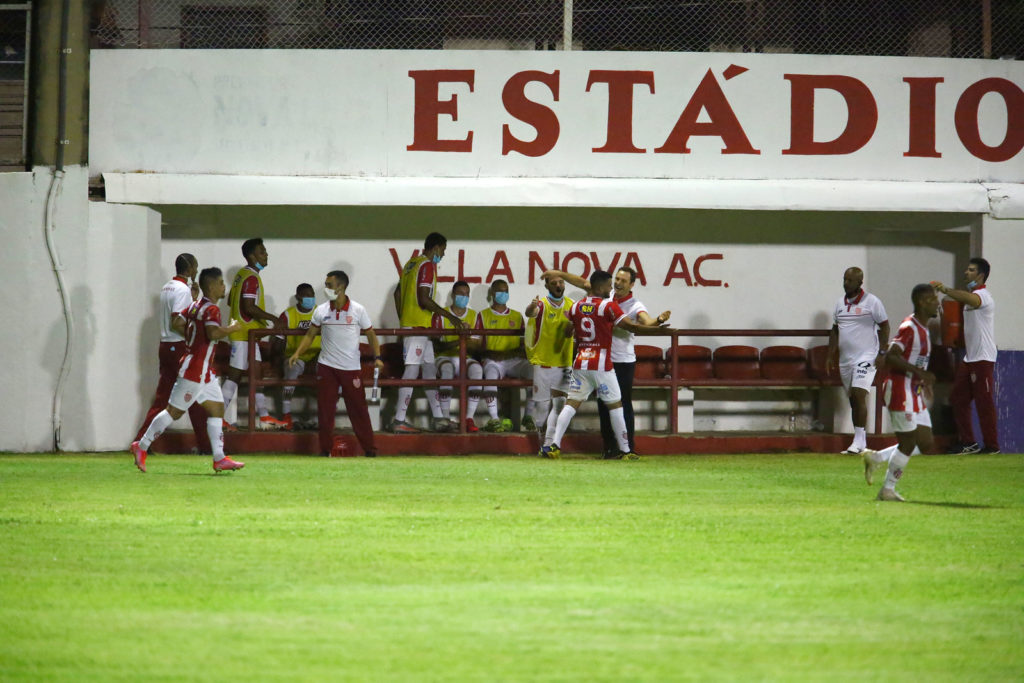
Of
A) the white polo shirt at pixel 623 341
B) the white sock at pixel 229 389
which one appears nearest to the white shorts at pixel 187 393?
the white sock at pixel 229 389

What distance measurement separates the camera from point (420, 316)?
15102 mm

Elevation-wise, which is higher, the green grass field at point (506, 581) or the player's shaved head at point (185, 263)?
the player's shaved head at point (185, 263)

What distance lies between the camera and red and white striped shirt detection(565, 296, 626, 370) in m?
13.3

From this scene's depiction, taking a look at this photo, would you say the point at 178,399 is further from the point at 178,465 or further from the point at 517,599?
the point at 517,599

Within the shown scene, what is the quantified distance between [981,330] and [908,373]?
5.65 m

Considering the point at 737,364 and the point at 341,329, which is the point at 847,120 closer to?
the point at 737,364

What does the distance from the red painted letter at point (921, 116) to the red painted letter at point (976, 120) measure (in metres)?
0.31

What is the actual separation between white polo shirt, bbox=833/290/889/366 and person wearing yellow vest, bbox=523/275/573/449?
2.99 m

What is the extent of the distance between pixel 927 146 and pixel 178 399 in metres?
9.22

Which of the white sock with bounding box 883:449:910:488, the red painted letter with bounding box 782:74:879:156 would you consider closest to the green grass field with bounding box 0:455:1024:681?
the white sock with bounding box 883:449:910:488

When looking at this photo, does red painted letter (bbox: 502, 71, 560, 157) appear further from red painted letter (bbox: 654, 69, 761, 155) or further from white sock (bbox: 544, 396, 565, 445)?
white sock (bbox: 544, 396, 565, 445)

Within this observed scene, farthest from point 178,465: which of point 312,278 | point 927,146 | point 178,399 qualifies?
point 927,146

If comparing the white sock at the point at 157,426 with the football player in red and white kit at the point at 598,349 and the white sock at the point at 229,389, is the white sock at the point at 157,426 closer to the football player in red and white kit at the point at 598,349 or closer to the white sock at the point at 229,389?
the white sock at the point at 229,389

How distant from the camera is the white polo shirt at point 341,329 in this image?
13703 mm
